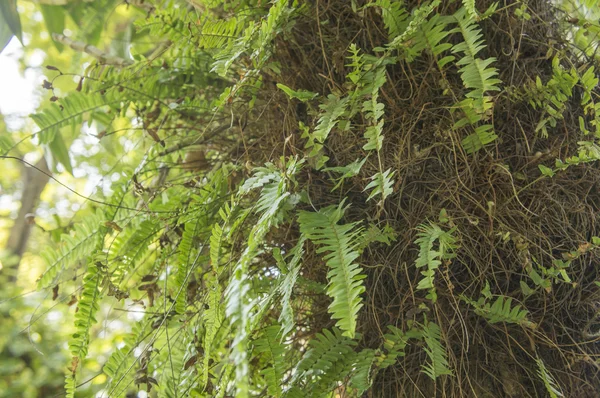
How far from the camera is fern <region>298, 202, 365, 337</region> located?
54cm

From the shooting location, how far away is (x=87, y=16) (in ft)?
3.87

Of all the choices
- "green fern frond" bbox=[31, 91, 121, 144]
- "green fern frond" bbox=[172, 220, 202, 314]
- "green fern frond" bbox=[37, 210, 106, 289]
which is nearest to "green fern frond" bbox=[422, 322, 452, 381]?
"green fern frond" bbox=[172, 220, 202, 314]

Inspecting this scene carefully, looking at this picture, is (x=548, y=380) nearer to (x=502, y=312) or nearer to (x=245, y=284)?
(x=502, y=312)

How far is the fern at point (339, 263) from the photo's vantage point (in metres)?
0.54

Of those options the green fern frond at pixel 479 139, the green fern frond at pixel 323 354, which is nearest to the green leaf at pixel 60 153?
the green fern frond at pixel 323 354

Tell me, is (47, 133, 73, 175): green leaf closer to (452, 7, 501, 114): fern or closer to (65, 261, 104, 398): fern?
(65, 261, 104, 398): fern

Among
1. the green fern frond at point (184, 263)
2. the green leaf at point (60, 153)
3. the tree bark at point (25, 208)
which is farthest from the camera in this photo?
the tree bark at point (25, 208)

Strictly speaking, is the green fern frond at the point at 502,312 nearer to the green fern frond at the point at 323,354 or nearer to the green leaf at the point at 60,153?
the green fern frond at the point at 323,354

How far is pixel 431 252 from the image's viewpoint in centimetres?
62

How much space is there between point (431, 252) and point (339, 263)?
12 centimetres

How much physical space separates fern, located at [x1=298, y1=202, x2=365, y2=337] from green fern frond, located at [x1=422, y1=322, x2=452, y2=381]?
12 cm

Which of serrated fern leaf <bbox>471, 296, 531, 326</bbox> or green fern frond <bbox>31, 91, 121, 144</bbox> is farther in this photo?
green fern frond <bbox>31, 91, 121, 144</bbox>

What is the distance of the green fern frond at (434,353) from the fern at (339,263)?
0.12 meters

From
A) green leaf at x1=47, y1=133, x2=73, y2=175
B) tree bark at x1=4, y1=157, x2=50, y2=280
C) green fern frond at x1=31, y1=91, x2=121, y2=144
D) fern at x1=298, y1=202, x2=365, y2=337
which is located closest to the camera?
fern at x1=298, y1=202, x2=365, y2=337
